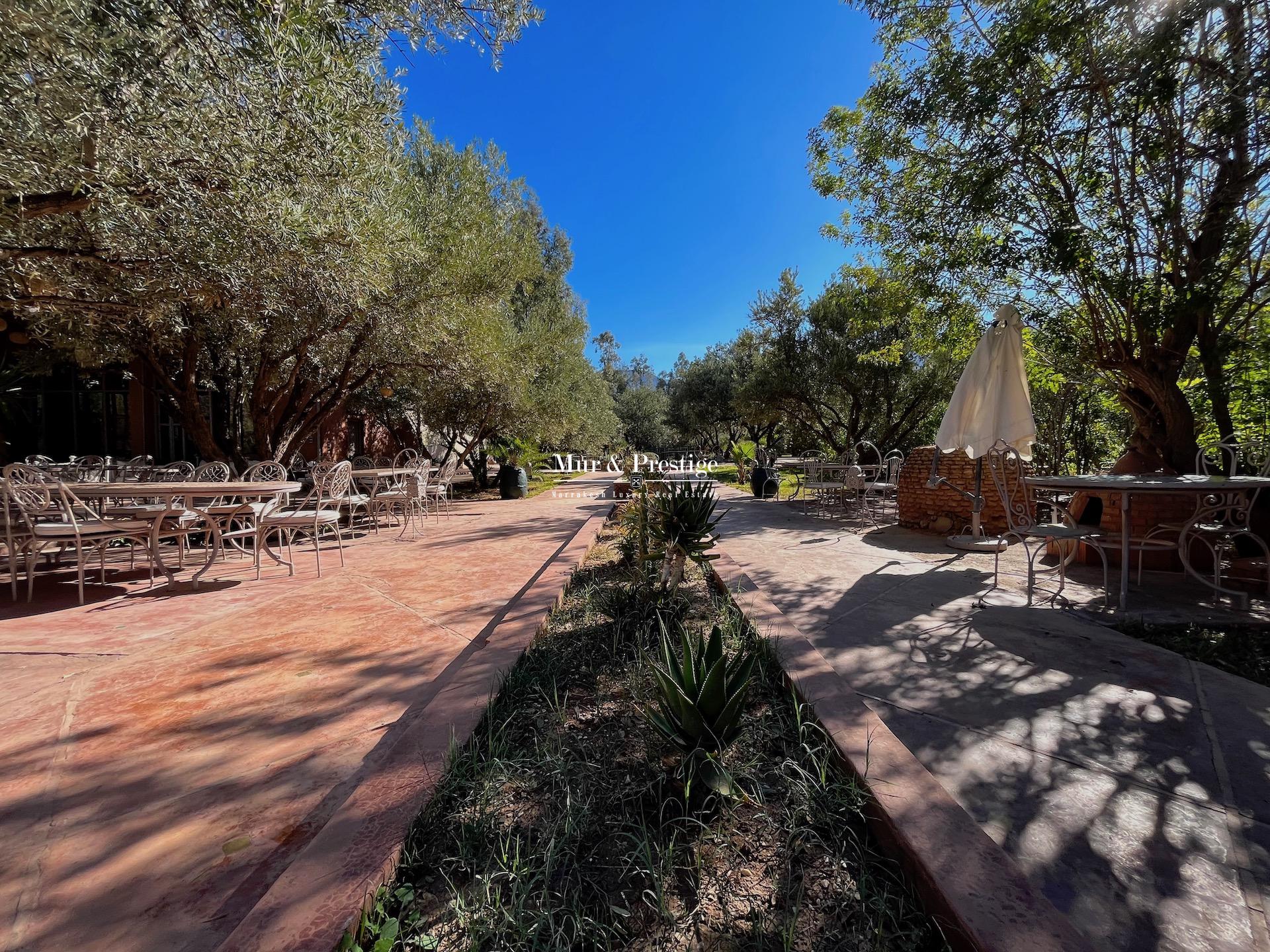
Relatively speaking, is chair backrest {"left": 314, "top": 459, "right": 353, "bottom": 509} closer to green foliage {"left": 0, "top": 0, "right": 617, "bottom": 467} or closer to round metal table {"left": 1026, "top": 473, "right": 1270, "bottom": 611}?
green foliage {"left": 0, "top": 0, "right": 617, "bottom": 467}

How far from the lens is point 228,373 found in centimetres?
916

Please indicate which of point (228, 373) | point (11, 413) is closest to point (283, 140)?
point (228, 373)

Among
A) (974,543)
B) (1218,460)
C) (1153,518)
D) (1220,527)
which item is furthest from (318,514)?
(1218,460)

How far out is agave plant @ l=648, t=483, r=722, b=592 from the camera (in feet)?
9.37

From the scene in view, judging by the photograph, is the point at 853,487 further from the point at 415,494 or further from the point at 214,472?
the point at 214,472

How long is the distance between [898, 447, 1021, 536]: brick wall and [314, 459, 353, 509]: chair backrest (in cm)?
687

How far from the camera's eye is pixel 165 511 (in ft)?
12.5

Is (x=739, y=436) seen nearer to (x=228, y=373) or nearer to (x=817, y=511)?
(x=817, y=511)

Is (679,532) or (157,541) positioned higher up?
(679,532)

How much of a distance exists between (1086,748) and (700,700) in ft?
5.05

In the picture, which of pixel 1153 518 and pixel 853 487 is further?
pixel 853 487

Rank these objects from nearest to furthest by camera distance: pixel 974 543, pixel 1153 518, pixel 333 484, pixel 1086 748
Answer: pixel 1086 748
pixel 1153 518
pixel 333 484
pixel 974 543

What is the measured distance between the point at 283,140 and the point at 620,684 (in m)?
4.69

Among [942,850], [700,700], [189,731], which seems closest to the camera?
[942,850]
